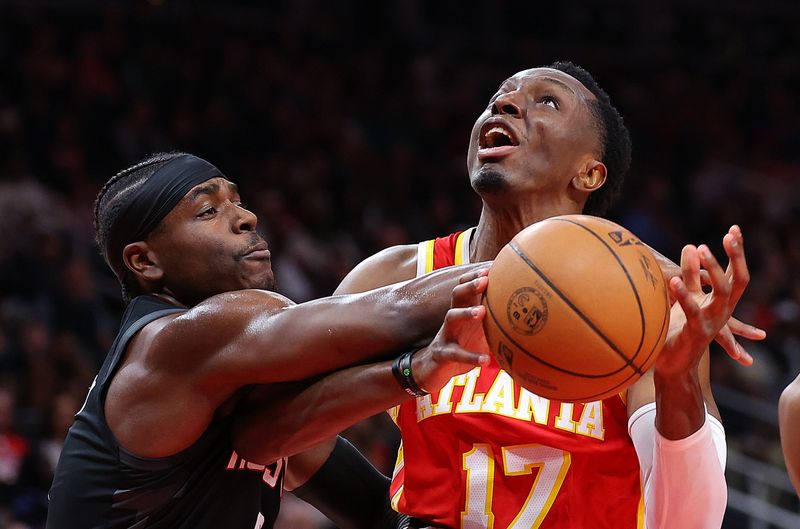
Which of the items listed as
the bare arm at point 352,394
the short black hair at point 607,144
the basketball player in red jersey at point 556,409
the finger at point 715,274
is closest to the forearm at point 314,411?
the bare arm at point 352,394

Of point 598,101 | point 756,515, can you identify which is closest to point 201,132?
point 756,515

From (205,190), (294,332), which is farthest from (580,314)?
(205,190)

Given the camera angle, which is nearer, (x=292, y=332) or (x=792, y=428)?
(x=292, y=332)

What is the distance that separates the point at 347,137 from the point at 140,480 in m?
8.78

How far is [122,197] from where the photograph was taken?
3.54 m

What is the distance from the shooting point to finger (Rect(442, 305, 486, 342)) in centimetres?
275

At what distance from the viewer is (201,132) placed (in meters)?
10.8

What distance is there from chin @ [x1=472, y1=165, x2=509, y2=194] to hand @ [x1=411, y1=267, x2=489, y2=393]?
72cm

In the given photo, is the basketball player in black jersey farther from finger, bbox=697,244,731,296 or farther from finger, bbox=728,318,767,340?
finger, bbox=728,318,767,340

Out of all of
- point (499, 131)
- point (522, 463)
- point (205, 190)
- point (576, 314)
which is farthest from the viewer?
point (499, 131)

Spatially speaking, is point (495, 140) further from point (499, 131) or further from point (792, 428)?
point (792, 428)

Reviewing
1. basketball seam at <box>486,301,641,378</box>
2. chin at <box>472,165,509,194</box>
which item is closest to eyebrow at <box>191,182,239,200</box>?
chin at <box>472,165,509,194</box>

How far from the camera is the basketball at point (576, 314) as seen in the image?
2.72 m

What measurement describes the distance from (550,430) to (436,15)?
12004 millimetres
